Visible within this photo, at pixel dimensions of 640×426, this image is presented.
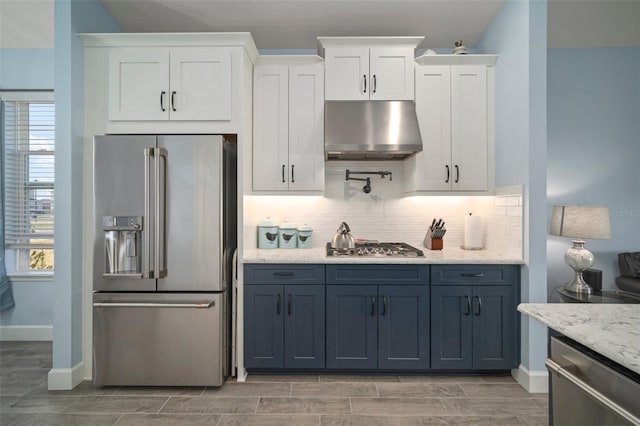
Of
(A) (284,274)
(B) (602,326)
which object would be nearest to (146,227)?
(A) (284,274)

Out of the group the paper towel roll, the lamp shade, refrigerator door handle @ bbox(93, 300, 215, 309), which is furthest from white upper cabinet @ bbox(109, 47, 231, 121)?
the lamp shade

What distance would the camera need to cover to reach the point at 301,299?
106 inches

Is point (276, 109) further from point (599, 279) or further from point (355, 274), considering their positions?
point (599, 279)

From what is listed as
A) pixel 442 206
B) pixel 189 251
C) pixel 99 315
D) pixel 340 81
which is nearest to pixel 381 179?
pixel 442 206

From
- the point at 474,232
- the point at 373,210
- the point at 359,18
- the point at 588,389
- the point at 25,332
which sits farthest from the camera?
the point at 25,332

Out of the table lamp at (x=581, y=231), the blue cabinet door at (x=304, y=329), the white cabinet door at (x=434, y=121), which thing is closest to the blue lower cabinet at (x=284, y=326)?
the blue cabinet door at (x=304, y=329)

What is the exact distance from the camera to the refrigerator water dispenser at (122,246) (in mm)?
2508

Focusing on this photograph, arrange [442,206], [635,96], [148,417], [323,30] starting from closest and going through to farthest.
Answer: [148,417]
[323,30]
[442,206]
[635,96]

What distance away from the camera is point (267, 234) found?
3.25 metres

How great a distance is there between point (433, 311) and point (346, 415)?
3.21 feet

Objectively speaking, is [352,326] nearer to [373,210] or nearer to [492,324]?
[492,324]

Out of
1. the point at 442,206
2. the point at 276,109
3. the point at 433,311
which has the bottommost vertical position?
the point at 433,311

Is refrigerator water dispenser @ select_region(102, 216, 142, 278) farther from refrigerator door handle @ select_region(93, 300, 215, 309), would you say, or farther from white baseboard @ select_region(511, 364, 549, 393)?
white baseboard @ select_region(511, 364, 549, 393)

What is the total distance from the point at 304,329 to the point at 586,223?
7.28ft
